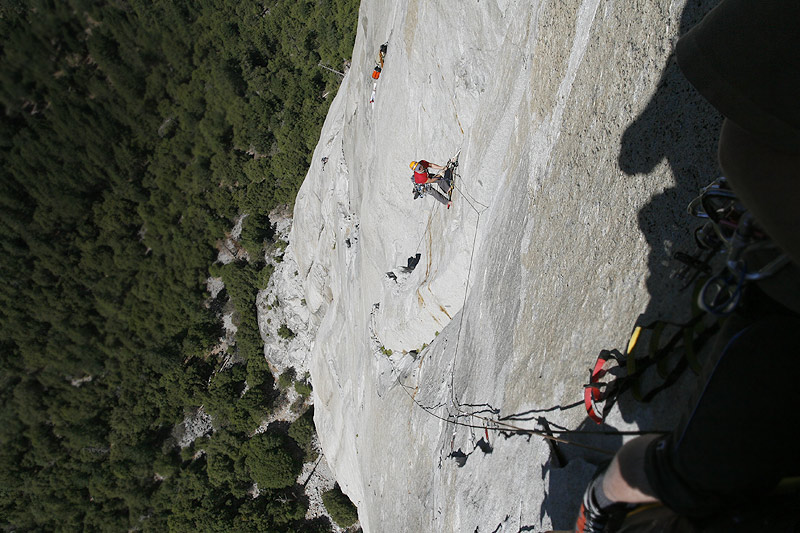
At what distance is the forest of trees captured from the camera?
27781mm

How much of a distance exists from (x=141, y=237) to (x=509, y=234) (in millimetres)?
35026

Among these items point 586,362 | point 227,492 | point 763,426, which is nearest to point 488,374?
point 586,362

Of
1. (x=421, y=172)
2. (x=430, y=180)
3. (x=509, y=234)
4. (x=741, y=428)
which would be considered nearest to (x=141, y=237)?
(x=421, y=172)

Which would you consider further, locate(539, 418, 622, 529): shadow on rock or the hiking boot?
locate(539, 418, 622, 529): shadow on rock

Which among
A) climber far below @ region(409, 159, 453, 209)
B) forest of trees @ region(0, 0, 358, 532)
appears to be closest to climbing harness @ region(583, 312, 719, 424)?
climber far below @ region(409, 159, 453, 209)

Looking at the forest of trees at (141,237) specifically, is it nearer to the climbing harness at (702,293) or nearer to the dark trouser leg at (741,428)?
the climbing harness at (702,293)

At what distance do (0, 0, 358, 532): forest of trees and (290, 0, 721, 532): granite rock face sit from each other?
15.1m

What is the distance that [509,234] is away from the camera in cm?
681

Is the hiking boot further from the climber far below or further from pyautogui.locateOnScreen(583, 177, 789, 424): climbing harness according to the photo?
the climber far below

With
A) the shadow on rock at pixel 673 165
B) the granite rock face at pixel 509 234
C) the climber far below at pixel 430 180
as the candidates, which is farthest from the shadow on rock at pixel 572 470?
the climber far below at pixel 430 180

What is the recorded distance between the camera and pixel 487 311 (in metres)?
7.28

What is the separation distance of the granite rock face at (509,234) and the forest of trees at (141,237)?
15.1 meters

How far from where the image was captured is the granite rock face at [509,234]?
4066mm

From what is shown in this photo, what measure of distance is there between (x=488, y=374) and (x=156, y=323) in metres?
31.1
